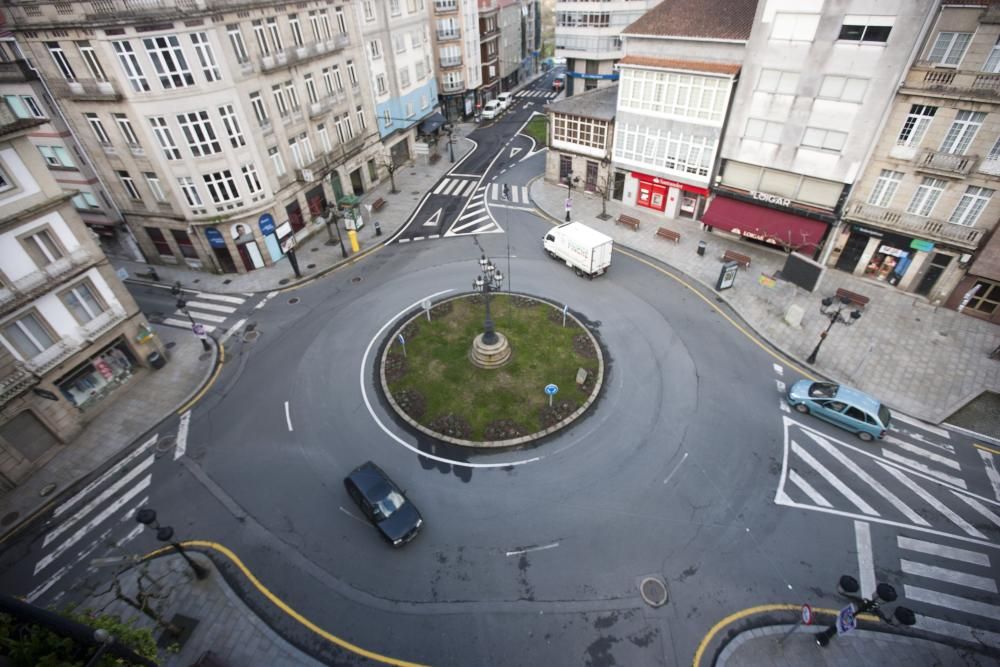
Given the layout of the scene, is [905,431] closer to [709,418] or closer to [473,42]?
[709,418]

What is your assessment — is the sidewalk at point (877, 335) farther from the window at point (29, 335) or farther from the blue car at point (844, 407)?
the window at point (29, 335)

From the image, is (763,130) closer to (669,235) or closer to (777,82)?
(777,82)

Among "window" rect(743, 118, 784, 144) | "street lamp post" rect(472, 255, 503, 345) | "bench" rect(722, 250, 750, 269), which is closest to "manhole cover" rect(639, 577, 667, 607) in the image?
"street lamp post" rect(472, 255, 503, 345)

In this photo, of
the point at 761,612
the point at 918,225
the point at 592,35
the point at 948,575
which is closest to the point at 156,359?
the point at 761,612

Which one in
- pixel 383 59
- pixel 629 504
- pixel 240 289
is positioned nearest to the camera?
pixel 629 504

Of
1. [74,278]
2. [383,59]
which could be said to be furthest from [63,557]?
[383,59]

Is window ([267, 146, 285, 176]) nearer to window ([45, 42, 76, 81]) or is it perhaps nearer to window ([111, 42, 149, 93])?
window ([111, 42, 149, 93])
